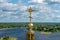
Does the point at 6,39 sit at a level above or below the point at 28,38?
below

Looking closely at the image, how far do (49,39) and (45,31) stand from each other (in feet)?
12.2

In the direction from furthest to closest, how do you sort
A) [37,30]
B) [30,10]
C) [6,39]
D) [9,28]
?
1. [9,28]
2. [37,30]
3. [6,39]
4. [30,10]

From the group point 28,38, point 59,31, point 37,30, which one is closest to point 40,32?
point 37,30

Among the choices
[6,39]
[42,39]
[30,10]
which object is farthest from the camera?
[42,39]

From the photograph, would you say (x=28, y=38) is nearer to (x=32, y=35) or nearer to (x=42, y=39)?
(x=32, y=35)

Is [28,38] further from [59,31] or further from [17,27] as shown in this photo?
[17,27]

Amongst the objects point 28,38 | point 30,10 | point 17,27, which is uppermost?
point 30,10

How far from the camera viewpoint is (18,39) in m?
14.8

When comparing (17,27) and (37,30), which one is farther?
(17,27)

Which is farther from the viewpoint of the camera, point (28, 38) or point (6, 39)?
point (6, 39)

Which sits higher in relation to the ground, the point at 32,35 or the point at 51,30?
the point at 32,35

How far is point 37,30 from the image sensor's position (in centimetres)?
1811

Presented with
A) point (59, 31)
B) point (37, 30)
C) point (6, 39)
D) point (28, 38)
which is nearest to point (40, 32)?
point (37, 30)

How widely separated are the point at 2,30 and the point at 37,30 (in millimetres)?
4112
